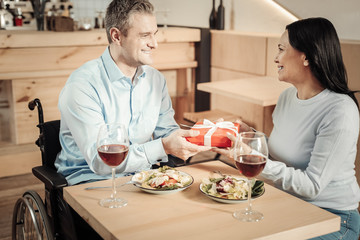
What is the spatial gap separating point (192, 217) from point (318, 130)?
723 mm

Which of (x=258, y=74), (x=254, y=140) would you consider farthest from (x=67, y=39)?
(x=254, y=140)

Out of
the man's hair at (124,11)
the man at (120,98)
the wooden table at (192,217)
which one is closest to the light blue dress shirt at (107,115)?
the man at (120,98)

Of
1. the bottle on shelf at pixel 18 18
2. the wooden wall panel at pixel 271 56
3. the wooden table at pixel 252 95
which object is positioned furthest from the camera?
the bottle on shelf at pixel 18 18

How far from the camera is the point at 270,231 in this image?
1.26 m

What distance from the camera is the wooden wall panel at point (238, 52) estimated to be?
4090 mm

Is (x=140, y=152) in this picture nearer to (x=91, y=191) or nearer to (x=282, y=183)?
(x=91, y=191)

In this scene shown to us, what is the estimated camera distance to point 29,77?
12.7 feet

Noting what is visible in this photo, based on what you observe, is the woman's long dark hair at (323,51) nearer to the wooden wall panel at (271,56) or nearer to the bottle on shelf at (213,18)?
the wooden wall panel at (271,56)

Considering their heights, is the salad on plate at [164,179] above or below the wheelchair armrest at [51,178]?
above

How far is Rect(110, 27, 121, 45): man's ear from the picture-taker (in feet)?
6.93

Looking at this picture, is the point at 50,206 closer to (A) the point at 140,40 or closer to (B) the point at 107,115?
(B) the point at 107,115

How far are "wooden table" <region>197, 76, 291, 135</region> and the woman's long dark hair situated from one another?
1215 mm

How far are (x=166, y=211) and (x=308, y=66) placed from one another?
0.90 meters

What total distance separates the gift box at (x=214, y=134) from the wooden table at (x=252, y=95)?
4.56ft
